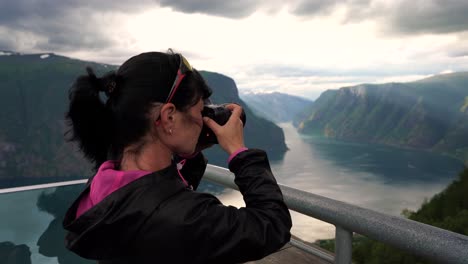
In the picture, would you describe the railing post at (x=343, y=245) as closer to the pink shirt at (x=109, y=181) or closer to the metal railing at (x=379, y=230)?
the metal railing at (x=379, y=230)

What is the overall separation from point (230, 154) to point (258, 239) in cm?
27

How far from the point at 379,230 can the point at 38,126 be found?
398 ft

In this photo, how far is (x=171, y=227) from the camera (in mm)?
915

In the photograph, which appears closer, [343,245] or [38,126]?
[343,245]

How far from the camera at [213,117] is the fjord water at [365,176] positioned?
50.3 meters

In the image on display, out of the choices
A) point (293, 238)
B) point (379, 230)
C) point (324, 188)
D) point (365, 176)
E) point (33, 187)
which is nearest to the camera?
point (379, 230)

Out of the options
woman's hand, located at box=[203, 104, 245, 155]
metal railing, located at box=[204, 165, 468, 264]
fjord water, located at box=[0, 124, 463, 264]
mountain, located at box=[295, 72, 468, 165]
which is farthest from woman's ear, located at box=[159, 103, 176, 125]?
mountain, located at box=[295, 72, 468, 165]

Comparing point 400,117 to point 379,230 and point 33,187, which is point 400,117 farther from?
point 379,230

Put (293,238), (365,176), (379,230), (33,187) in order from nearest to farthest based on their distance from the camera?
(379,230) → (293,238) → (33,187) → (365,176)

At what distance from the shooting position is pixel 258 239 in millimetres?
955

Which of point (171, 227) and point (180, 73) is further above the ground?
point (180, 73)

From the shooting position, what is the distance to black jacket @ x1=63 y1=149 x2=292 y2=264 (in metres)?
0.92

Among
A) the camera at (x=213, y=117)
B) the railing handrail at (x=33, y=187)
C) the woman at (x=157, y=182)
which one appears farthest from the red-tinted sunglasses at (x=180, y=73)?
the railing handrail at (x=33, y=187)

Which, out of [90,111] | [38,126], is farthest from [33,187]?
[38,126]
